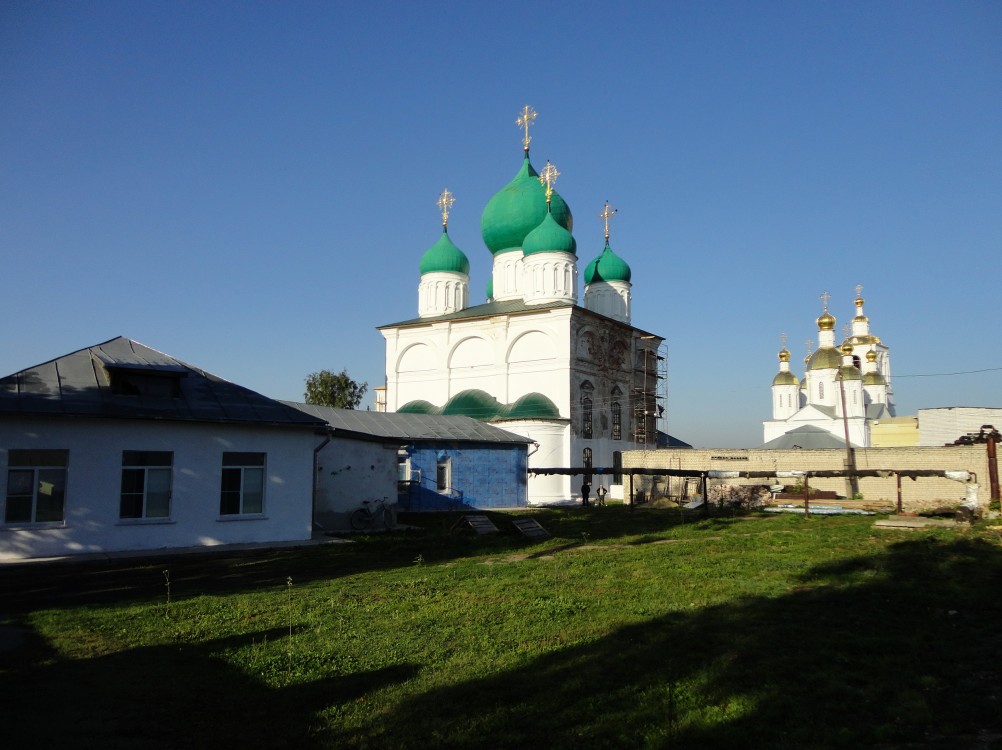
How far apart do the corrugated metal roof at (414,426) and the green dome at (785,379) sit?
3549cm

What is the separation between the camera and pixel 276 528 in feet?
52.3

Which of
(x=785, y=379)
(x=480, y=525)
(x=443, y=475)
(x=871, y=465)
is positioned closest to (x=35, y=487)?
(x=480, y=525)

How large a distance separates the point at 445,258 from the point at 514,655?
37.7 m

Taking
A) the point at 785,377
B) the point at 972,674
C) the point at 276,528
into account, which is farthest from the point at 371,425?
the point at 785,377

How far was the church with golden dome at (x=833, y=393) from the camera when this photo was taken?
4866cm

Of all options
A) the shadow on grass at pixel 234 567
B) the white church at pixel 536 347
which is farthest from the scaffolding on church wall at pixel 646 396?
the shadow on grass at pixel 234 567

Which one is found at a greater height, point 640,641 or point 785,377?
→ point 785,377

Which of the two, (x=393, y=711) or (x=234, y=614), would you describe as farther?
(x=234, y=614)

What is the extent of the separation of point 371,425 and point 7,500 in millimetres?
13872

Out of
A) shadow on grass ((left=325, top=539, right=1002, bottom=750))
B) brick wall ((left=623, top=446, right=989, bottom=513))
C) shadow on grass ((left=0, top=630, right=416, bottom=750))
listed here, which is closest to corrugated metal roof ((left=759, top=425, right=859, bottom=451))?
brick wall ((left=623, top=446, right=989, bottom=513))

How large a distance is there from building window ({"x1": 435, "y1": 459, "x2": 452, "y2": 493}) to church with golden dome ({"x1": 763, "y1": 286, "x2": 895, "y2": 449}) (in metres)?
25.5

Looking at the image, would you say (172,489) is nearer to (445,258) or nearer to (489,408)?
(489,408)

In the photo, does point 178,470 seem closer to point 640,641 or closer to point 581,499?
point 640,641

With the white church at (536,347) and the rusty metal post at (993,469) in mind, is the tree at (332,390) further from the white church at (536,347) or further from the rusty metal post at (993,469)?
the rusty metal post at (993,469)
